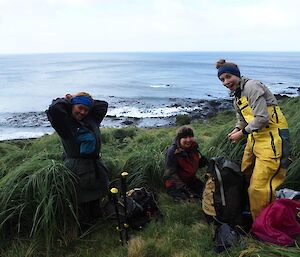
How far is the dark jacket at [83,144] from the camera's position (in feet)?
12.7

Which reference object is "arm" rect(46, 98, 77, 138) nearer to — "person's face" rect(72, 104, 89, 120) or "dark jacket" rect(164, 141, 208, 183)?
"person's face" rect(72, 104, 89, 120)

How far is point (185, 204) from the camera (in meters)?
4.70

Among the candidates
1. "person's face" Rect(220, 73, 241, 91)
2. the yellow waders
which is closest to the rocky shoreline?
"person's face" Rect(220, 73, 241, 91)

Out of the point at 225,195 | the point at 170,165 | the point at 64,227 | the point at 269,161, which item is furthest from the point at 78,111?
A: the point at 269,161

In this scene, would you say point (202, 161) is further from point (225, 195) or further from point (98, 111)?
point (98, 111)

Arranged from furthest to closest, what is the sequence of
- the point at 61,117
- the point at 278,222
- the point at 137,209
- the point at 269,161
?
the point at 137,209
the point at 269,161
the point at 61,117
the point at 278,222

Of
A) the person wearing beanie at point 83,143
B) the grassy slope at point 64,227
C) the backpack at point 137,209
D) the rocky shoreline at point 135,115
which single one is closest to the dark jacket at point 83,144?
the person wearing beanie at point 83,143

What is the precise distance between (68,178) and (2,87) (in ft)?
180

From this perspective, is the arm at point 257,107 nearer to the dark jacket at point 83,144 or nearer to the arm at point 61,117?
the dark jacket at point 83,144

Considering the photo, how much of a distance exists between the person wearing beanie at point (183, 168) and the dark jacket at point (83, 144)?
1075 millimetres

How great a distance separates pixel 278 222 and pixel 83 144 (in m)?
2.28

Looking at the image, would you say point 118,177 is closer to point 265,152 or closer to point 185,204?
point 185,204

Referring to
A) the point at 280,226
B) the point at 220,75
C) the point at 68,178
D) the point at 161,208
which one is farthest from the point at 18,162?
the point at 280,226

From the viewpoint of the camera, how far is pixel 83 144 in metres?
4.01
